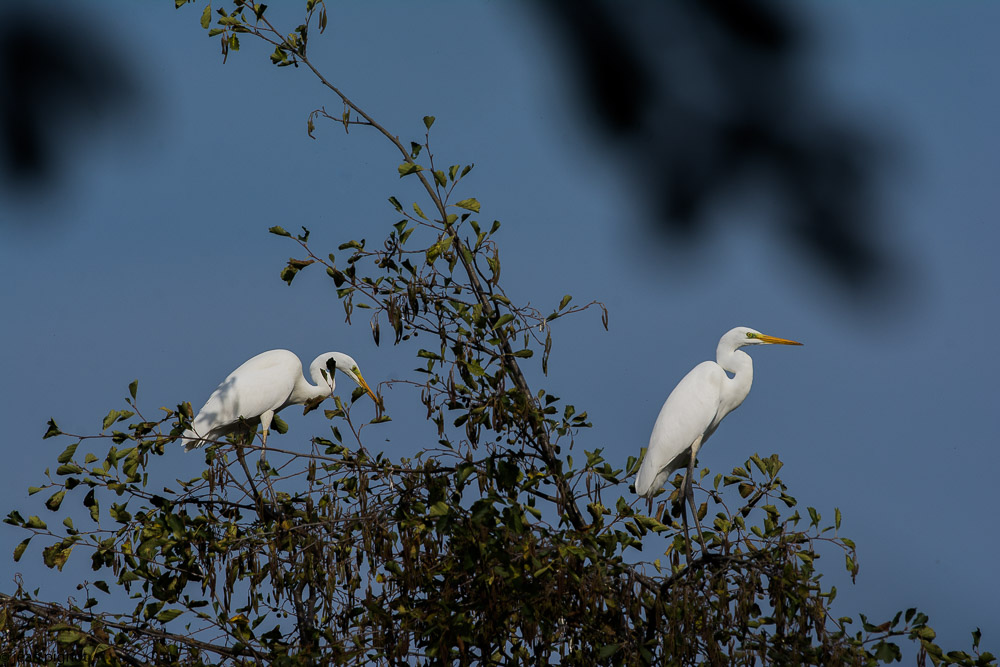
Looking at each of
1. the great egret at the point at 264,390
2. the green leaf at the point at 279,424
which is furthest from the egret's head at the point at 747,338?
the green leaf at the point at 279,424

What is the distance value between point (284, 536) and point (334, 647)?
548mm

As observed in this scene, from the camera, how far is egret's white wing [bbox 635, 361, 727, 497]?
809cm

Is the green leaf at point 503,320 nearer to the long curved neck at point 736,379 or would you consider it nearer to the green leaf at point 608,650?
the green leaf at point 608,650

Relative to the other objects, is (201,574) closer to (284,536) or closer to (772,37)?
(284,536)

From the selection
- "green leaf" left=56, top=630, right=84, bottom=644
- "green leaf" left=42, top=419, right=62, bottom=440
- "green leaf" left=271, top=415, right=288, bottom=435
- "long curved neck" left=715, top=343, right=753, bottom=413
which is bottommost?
"green leaf" left=56, top=630, right=84, bottom=644

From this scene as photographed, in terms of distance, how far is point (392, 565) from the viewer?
398cm

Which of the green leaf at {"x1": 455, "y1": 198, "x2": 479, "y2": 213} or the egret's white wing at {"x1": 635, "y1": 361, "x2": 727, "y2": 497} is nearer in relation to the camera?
the green leaf at {"x1": 455, "y1": 198, "x2": 479, "y2": 213}

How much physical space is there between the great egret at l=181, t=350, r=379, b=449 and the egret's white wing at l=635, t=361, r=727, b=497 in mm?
2384

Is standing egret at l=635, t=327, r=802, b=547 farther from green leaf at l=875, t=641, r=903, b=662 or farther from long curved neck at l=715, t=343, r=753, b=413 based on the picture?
green leaf at l=875, t=641, r=903, b=662

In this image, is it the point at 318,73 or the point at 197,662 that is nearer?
the point at 197,662

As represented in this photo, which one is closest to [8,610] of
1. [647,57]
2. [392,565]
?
[392,565]

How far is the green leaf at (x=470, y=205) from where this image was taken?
4410mm

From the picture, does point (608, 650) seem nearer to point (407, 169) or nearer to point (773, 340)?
point (407, 169)

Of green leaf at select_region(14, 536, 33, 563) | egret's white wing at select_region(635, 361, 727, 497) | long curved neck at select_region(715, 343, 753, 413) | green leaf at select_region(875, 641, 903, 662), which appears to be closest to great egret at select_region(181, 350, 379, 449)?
egret's white wing at select_region(635, 361, 727, 497)
